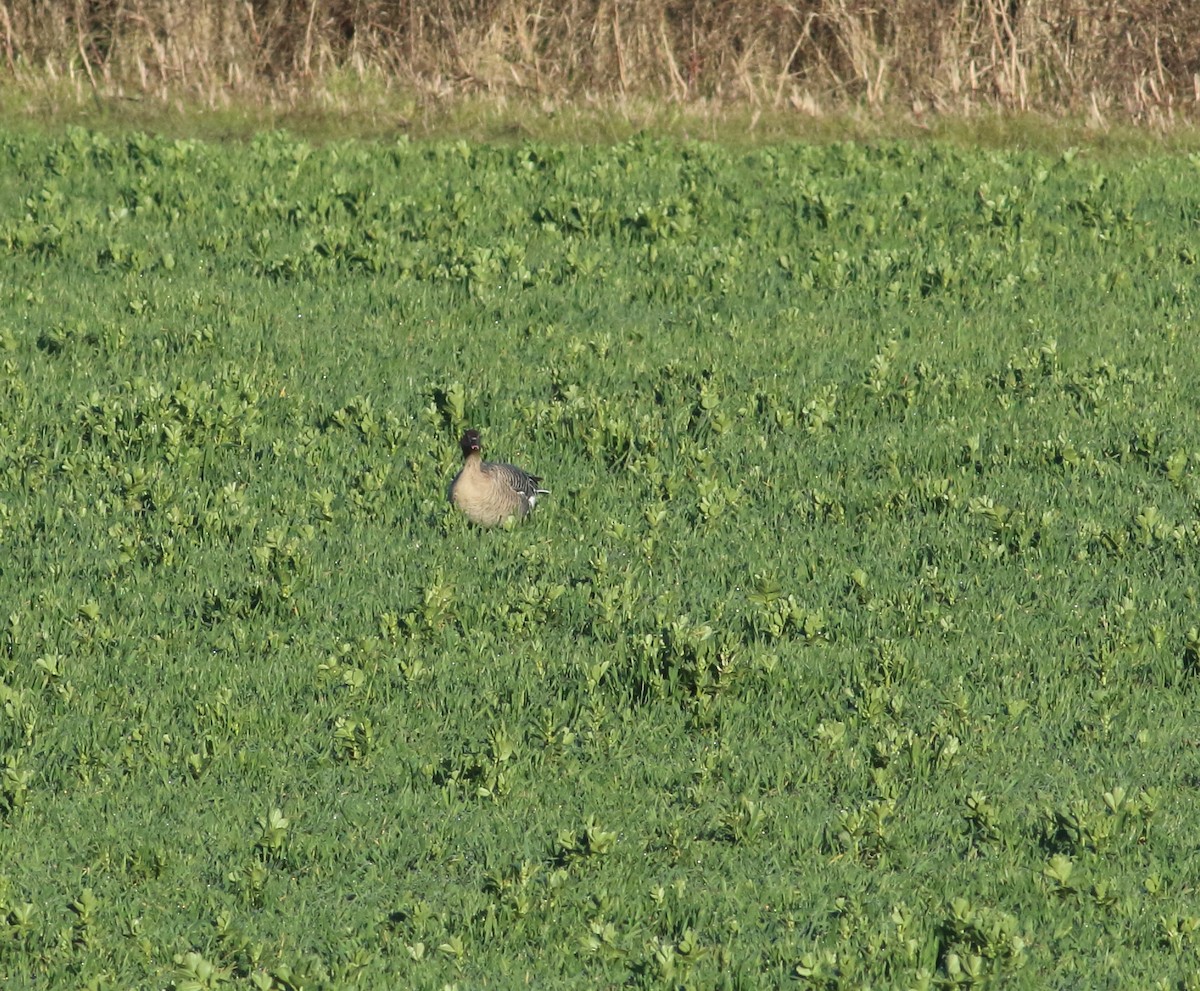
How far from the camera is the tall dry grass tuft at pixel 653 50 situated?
19547 millimetres

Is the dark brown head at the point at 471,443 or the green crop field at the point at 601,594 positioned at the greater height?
the dark brown head at the point at 471,443

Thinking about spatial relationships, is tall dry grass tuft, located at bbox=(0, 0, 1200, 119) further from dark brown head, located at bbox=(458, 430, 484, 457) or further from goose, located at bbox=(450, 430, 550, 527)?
goose, located at bbox=(450, 430, 550, 527)

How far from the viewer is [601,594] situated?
8930 millimetres

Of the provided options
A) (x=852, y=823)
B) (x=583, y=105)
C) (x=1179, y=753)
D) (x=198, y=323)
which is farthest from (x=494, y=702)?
(x=583, y=105)

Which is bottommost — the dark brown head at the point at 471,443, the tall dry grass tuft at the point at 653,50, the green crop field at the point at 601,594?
the green crop field at the point at 601,594

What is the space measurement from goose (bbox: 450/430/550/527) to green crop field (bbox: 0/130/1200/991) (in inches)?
4.8

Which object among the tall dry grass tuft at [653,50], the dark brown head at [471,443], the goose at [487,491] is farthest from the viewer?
the tall dry grass tuft at [653,50]

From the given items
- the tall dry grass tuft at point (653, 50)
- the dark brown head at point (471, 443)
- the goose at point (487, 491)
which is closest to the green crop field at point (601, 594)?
the goose at point (487, 491)

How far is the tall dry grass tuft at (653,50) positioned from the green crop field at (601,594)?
370 cm

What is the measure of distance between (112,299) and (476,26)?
752 cm

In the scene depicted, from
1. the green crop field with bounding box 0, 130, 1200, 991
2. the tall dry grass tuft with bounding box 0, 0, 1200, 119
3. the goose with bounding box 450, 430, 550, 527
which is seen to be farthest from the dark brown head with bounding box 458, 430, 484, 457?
the tall dry grass tuft with bounding box 0, 0, 1200, 119

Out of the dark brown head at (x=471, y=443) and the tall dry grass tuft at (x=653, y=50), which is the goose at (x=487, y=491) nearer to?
the dark brown head at (x=471, y=443)

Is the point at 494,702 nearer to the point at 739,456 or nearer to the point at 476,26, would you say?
the point at 739,456

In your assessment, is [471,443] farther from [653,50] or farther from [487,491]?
[653,50]
